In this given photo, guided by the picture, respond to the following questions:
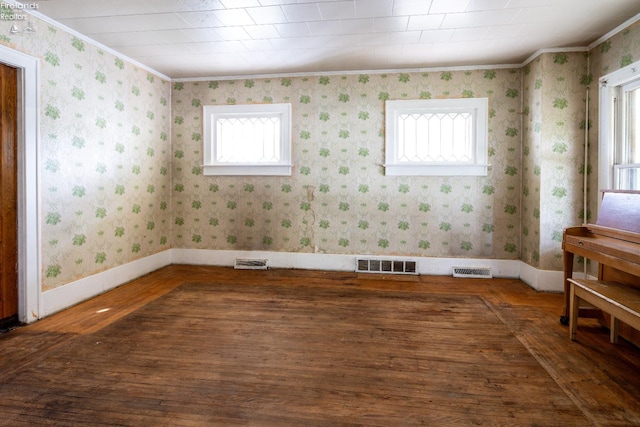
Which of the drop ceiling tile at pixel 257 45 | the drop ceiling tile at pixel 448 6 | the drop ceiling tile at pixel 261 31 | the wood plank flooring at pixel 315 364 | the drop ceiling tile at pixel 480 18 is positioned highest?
the drop ceiling tile at pixel 257 45

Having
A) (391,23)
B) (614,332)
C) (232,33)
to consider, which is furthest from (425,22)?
(614,332)

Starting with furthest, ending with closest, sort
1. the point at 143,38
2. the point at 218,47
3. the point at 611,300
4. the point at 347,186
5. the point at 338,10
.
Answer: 1. the point at 347,186
2. the point at 218,47
3. the point at 143,38
4. the point at 338,10
5. the point at 611,300

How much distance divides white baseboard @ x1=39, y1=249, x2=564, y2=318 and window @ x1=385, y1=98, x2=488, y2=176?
1.14 meters

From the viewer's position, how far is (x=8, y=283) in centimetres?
286

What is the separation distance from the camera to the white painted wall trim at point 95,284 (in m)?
3.16

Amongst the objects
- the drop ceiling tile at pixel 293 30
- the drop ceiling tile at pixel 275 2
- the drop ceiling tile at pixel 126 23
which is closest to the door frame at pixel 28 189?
the drop ceiling tile at pixel 126 23

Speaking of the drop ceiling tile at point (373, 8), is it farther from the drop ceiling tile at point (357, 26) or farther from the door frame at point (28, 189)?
the door frame at point (28, 189)

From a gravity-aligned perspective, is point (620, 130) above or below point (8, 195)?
above

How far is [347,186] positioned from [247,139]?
58.9 inches

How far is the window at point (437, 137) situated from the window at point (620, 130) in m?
1.16

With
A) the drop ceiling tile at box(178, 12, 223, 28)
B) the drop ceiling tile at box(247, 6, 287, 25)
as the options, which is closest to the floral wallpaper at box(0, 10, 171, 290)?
the drop ceiling tile at box(178, 12, 223, 28)

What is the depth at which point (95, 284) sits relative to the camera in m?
3.67

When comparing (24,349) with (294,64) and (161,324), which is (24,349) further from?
(294,64)

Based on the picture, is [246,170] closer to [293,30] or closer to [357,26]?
[293,30]
